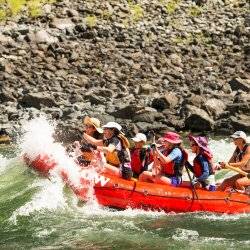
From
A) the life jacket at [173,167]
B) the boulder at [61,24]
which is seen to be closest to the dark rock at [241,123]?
Result: the life jacket at [173,167]

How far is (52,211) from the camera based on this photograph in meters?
13.2

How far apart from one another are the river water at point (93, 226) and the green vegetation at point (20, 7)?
22.5 meters

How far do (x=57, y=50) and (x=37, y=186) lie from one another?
56.2ft

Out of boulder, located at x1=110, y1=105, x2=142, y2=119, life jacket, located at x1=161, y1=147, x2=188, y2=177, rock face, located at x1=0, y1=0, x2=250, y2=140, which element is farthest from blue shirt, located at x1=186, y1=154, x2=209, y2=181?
boulder, located at x1=110, y1=105, x2=142, y2=119

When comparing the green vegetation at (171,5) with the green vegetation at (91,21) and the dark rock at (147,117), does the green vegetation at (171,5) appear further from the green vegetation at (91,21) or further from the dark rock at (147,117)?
the dark rock at (147,117)

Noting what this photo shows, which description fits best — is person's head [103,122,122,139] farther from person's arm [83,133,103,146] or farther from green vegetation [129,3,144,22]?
green vegetation [129,3,144,22]

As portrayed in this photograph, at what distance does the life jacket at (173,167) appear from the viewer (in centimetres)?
1343

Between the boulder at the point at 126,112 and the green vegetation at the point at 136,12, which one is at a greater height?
the boulder at the point at 126,112

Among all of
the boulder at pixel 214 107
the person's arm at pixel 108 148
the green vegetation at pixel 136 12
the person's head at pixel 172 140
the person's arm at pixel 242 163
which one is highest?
the person's head at pixel 172 140

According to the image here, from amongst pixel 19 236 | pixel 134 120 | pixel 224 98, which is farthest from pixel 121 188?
pixel 224 98

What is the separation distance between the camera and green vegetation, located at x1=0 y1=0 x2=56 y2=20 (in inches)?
1423

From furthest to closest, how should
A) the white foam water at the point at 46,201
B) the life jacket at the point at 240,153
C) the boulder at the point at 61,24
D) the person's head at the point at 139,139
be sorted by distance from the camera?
the boulder at the point at 61,24, the person's head at the point at 139,139, the life jacket at the point at 240,153, the white foam water at the point at 46,201

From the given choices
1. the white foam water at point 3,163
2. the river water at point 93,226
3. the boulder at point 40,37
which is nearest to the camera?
the river water at point 93,226

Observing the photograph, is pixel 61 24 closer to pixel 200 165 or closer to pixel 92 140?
pixel 92 140
